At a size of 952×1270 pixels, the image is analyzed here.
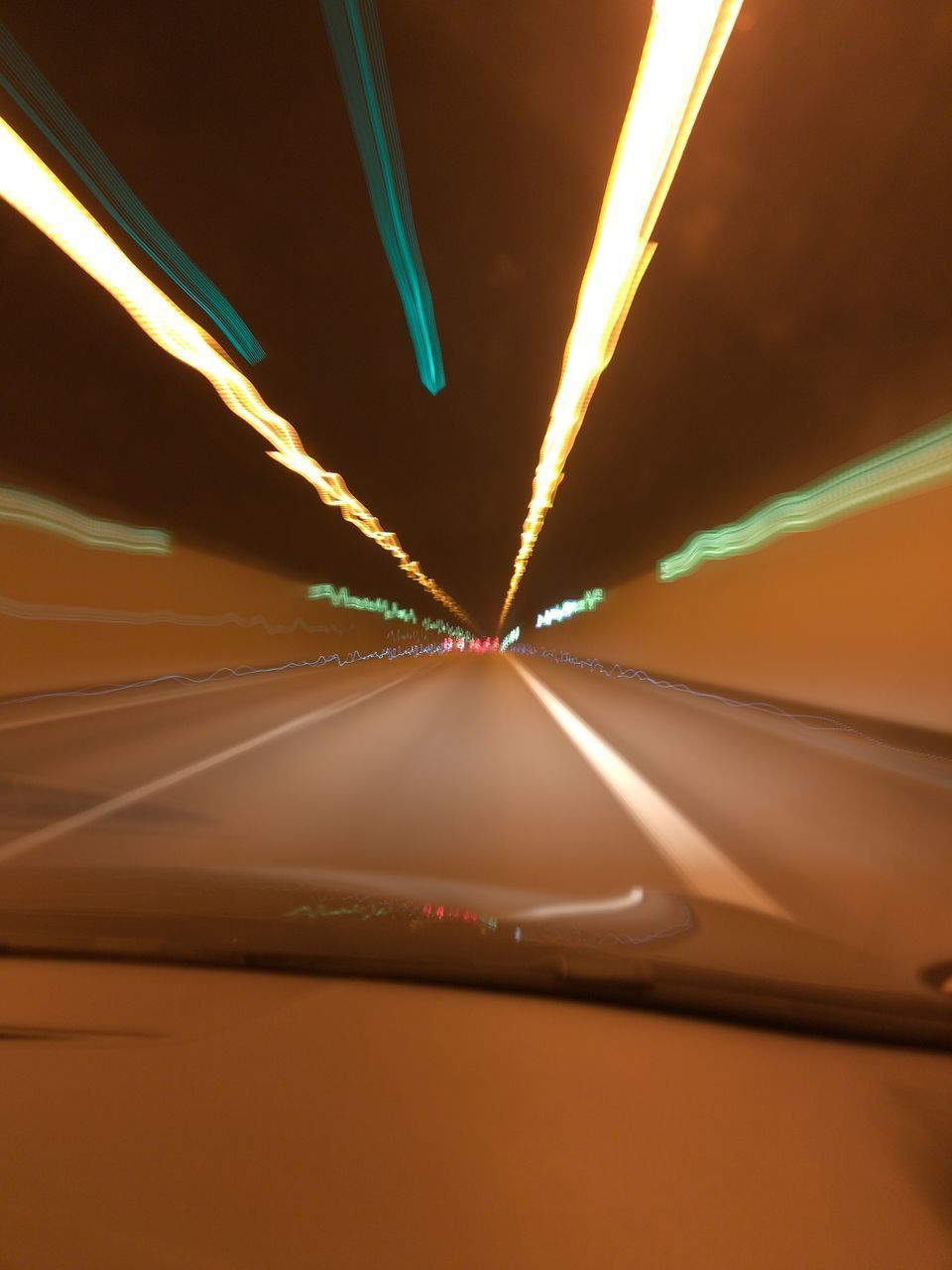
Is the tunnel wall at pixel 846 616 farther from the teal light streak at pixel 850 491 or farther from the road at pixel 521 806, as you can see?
the road at pixel 521 806

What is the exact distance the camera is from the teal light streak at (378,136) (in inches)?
235

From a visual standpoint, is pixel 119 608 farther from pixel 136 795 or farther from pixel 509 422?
pixel 136 795

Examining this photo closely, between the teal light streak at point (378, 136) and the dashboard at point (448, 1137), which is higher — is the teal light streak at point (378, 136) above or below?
above

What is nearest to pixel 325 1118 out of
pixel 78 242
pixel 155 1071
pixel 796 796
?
pixel 155 1071

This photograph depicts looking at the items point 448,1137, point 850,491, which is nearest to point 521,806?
point 448,1137

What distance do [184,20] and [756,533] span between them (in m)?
15.8

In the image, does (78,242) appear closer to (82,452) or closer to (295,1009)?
(295,1009)

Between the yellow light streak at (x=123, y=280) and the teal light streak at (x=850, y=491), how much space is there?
28.9 ft

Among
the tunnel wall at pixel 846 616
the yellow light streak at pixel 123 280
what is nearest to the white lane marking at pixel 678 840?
the tunnel wall at pixel 846 616

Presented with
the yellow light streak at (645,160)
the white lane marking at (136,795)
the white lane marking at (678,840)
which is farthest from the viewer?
the white lane marking at (136,795)

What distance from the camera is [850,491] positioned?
15062 millimetres

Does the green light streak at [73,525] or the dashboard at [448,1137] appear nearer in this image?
the dashboard at [448,1137]

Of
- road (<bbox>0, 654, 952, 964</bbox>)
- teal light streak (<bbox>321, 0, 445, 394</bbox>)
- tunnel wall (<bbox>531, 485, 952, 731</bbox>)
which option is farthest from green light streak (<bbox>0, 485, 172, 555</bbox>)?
tunnel wall (<bbox>531, 485, 952, 731</bbox>)

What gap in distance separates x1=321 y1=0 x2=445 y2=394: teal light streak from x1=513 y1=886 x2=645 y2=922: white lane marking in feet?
16.4
